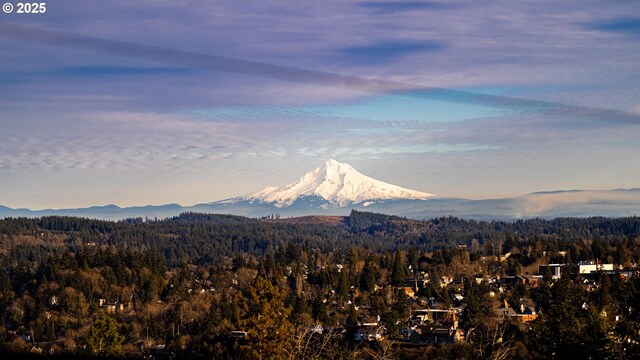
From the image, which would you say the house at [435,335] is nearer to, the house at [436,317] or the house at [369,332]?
the house at [369,332]

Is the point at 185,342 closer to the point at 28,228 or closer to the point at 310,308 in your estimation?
the point at 310,308

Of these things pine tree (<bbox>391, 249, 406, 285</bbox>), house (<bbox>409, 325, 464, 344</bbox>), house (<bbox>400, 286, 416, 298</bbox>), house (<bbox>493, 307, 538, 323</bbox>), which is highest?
pine tree (<bbox>391, 249, 406, 285</bbox>)

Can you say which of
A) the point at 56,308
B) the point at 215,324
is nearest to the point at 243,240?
the point at 56,308

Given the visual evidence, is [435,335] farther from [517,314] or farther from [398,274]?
[398,274]

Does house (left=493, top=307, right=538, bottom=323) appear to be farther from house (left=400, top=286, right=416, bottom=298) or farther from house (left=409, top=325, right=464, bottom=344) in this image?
house (left=400, top=286, right=416, bottom=298)

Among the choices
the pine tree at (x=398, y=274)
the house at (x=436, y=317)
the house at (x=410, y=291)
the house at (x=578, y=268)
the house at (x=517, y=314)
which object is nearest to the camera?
the house at (x=517, y=314)

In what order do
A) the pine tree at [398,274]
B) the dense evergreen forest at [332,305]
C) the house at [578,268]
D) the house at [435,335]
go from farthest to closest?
the pine tree at [398,274], the house at [578,268], the house at [435,335], the dense evergreen forest at [332,305]

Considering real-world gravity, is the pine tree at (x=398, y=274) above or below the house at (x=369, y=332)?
above

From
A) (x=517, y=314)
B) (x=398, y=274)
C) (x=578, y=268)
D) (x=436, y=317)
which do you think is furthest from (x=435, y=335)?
(x=578, y=268)

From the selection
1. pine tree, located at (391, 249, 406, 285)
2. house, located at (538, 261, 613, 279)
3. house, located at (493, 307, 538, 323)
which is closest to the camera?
house, located at (493, 307, 538, 323)

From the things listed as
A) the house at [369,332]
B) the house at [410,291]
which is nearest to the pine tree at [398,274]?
the house at [410,291]

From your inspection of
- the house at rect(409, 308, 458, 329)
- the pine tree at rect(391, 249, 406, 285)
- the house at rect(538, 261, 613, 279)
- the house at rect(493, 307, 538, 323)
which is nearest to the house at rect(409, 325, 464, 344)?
the house at rect(409, 308, 458, 329)
